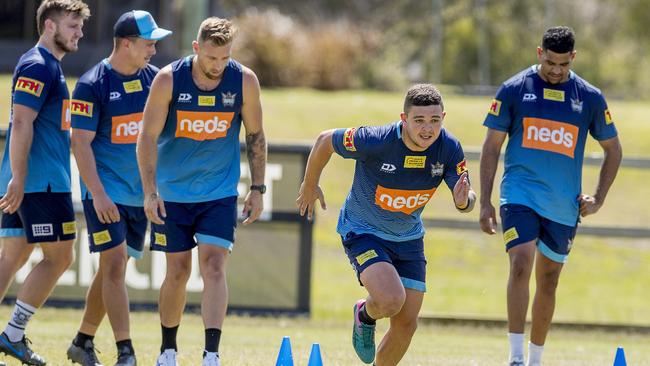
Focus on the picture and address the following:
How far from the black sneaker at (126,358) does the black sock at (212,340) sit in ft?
2.11

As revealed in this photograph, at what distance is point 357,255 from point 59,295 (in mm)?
5857

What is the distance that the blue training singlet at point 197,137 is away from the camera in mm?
7840

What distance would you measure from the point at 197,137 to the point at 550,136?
2.67 metres

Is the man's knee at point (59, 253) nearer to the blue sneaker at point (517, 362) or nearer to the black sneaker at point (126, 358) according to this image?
the black sneaker at point (126, 358)

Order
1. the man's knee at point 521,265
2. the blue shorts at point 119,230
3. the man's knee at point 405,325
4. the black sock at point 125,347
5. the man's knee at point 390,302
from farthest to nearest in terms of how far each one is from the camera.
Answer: the man's knee at point 521,265
the blue shorts at point 119,230
the black sock at point 125,347
the man's knee at point 405,325
the man's knee at point 390,302

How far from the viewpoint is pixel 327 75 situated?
26.5m

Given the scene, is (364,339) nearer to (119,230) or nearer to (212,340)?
(212,340)

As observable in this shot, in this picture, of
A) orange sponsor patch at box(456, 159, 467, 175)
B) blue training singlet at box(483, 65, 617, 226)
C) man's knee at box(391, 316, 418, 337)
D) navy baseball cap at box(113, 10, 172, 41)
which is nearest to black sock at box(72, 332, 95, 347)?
navy baseball cap at box(113, 10, 172, 41)

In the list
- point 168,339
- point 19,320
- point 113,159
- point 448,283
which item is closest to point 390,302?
point 168,339

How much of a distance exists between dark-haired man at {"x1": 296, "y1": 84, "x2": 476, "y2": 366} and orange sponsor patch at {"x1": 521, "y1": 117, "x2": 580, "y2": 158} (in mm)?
1286

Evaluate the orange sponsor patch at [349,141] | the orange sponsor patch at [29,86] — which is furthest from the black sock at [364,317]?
the orange sponsor patch at [29,86]

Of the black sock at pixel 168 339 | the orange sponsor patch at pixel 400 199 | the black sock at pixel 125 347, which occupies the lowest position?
the black sock at pixel 125 347

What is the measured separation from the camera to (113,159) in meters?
8.28

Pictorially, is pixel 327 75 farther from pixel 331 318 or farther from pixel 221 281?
pixel 221 281
